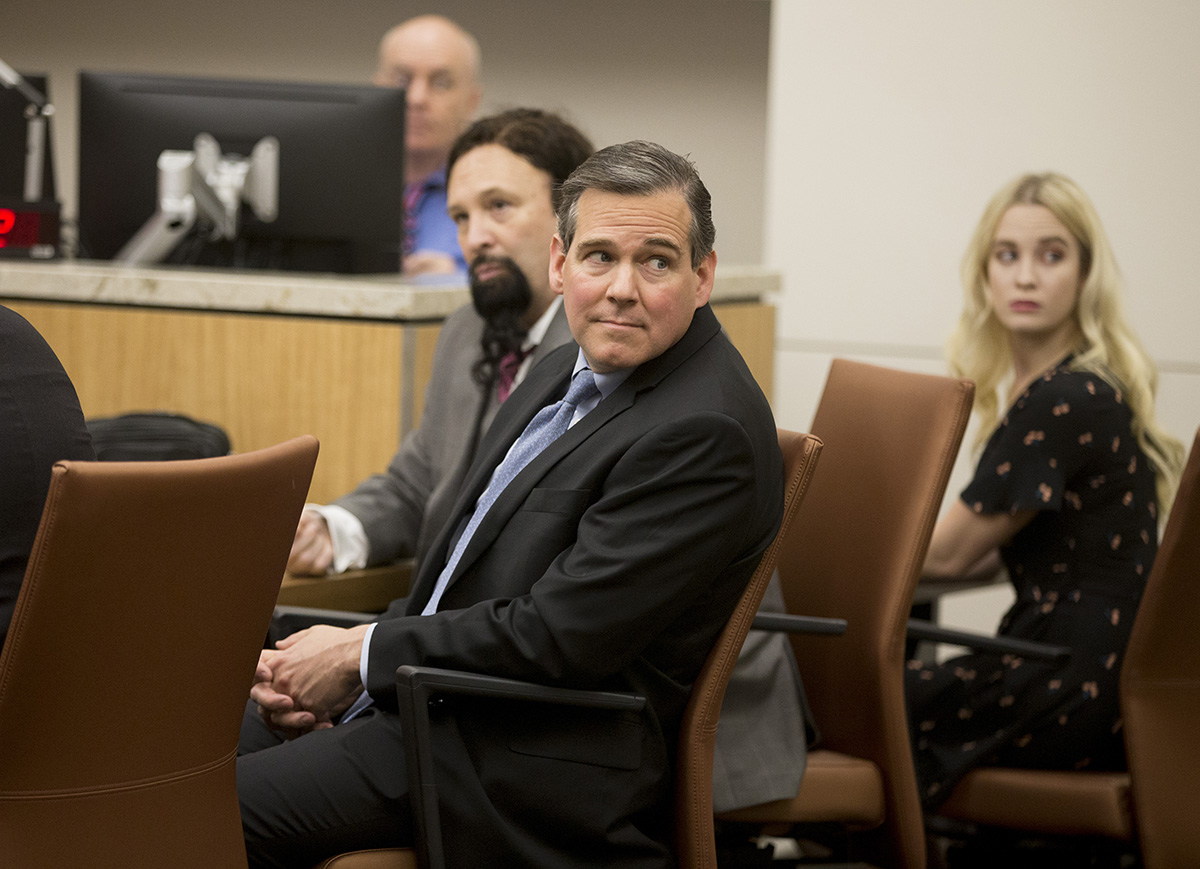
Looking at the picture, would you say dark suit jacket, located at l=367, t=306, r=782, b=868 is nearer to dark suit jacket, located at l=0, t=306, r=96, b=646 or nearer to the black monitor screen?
dark suit jacket, located at l=0, t=306, r=96, b=646

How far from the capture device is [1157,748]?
191 centimetres

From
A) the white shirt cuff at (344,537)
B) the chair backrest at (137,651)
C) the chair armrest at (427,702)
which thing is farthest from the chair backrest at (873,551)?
the chair backrest at (137,651)

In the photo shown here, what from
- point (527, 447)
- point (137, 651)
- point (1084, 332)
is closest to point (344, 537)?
point (527, 447)

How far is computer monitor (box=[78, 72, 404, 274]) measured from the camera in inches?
107

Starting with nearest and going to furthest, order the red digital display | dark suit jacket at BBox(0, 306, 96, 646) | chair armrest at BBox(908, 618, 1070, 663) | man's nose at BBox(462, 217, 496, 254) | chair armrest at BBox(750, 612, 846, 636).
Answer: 1. dark suit jacket at BBox(0, 306, 96, 646)
2. chair armrest at BBox(750, 612, 846, 636)
3. chair armrest at BBox(908, 618, 1070, 663)
4. man's nose at BBox(462, 217, 496, 254)
5. the red digital display

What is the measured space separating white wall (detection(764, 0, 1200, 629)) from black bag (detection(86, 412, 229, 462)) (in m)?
2.33

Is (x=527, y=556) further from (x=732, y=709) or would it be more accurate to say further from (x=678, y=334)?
(x=732, y=709)

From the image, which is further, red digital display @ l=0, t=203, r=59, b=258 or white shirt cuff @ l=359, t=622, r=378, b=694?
red digital display @ l=0, t=203, r=59, b=258

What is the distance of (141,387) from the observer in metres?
2.41

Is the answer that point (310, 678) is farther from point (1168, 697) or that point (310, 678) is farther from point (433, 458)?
point (1168, 697)

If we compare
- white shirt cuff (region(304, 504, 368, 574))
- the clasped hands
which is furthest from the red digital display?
the clasped hands

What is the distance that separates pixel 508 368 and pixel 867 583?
69 centimetres

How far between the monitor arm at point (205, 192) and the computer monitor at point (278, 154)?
2 cm

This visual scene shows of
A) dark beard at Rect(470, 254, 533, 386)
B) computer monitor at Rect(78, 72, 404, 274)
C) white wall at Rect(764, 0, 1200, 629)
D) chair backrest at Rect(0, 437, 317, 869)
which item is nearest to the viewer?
chair backrest at Rect(0, 437, 317, 869)
